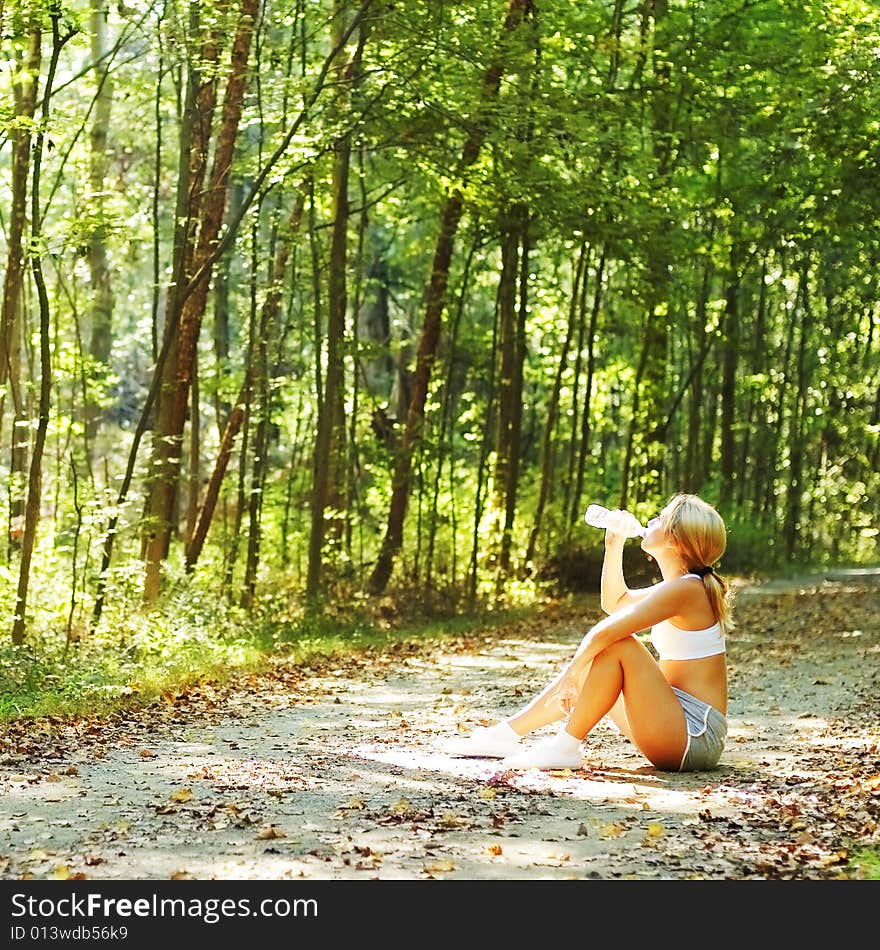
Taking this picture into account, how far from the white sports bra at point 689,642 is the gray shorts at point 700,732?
0.19 metres

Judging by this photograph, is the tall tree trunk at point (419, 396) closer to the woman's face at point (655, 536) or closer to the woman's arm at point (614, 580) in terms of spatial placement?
the woman's arm at point (614, 580)

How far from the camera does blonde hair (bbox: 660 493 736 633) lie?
6652 millimetres

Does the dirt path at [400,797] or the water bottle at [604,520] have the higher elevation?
the water bottle at [604,520]

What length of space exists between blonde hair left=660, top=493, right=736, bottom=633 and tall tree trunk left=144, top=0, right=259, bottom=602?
7.27m

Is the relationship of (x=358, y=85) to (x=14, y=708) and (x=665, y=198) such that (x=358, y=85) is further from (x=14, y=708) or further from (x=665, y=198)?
(x=14, y=708)

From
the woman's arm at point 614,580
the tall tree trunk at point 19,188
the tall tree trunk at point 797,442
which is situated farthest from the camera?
the tall tree trunk at point 797,442

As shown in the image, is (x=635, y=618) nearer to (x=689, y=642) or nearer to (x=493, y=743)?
(x=689, y=642)

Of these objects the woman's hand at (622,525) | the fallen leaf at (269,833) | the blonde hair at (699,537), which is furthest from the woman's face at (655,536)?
the fallen leaf at (269,833)

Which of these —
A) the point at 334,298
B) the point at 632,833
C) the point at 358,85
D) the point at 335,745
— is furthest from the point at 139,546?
the point at 632,833

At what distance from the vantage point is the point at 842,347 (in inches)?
1277

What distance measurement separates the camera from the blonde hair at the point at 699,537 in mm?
6652

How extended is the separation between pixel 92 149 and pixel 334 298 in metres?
6.41
